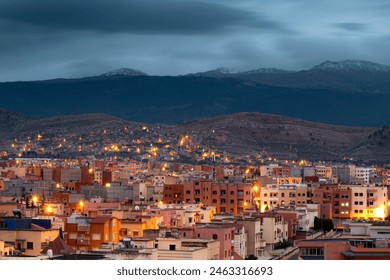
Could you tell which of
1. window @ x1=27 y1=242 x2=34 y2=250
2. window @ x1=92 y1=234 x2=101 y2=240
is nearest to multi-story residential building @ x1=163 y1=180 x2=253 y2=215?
window @ x1=92 y1=234 x2=101 y2=240

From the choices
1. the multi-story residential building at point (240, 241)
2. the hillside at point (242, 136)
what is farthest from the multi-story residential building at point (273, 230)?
the hillside at point (242, 136)

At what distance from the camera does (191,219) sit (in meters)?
24.9

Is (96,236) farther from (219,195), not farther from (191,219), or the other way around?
(219,195)

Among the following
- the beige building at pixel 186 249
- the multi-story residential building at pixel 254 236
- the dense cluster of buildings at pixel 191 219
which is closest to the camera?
the beige building at pixel 186 249

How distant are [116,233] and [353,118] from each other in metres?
176

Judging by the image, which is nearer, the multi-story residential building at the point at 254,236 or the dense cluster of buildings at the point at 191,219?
the dense cluster of buildings at the point at 191,219

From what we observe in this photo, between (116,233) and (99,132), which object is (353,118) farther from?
(116,233)

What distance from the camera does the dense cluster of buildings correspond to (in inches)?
468

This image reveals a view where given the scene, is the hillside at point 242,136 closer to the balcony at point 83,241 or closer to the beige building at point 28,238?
the balcony at point 83,241

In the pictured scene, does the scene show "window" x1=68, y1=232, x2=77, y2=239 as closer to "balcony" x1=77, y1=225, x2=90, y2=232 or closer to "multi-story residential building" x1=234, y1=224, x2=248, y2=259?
"balcony" x1=77, y1=225, x2=90, y2=232

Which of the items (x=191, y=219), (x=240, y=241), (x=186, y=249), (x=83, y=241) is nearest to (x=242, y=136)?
(x=191, y=219)

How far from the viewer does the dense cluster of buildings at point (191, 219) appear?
468 inches

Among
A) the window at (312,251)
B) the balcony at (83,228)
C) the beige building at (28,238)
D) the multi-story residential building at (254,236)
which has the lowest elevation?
the multi-story residential building at (254,236)
